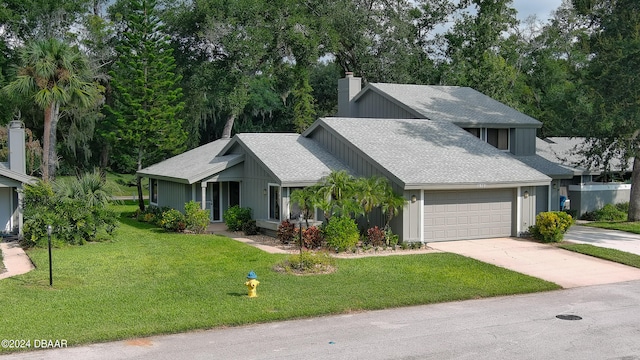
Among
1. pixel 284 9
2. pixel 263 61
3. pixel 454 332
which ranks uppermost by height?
pixel 284 9

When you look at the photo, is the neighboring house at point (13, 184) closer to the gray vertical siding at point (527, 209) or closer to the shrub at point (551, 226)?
the gray vertical siding at point (527, 209)

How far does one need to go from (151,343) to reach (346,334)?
2.96 m

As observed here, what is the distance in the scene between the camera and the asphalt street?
8.58m

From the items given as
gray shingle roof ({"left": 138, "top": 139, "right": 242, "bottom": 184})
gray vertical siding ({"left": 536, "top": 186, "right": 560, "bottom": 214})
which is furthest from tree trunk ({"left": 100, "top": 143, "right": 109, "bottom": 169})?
gray vertical siding ({"left": 536, "top": 186, "right": 560, "bottom": 214})

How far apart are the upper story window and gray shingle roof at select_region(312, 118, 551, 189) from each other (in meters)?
1.48

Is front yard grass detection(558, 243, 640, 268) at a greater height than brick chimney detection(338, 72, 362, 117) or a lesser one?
lesser

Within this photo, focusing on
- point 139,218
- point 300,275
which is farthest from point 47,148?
point 300,275

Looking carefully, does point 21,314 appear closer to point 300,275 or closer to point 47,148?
point 300,275

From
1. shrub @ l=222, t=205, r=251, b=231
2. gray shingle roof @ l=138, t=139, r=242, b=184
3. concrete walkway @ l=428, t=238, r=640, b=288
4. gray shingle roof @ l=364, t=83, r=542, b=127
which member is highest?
gray shingle roof @ l=364, t=83, r=542, b=127

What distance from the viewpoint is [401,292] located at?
39.7 feet

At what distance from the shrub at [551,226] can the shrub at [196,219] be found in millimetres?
10720

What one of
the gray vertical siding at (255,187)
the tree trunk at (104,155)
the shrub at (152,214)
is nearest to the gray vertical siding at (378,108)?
the gray vertical siding at (255,187)

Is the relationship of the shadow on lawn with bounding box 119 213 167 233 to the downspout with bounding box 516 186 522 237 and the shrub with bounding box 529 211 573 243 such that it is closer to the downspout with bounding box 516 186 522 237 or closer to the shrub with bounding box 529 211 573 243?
the downspout with bounding box 516 186 522 237

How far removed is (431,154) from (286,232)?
5.70 m
